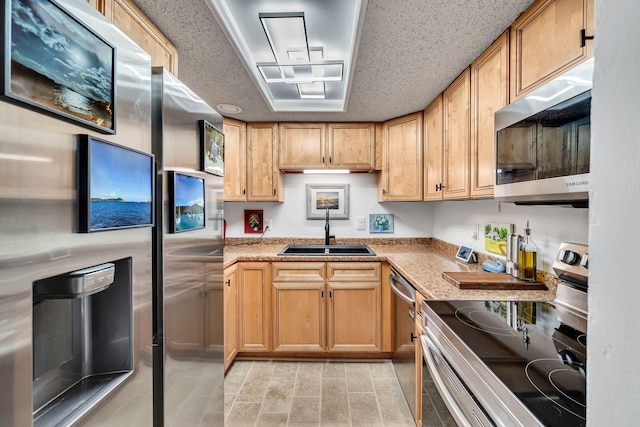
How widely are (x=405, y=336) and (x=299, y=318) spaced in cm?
97

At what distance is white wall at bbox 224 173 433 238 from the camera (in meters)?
3.12

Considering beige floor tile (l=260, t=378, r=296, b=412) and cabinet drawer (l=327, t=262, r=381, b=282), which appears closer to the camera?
beige floor tile (l=260, t=378, r=296, b=412)

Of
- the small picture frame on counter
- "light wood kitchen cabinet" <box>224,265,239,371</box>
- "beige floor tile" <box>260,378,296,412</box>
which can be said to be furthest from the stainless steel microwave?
"light wood kitchen cabinet" <box>224,265,239,371</box>

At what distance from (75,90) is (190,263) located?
2.32 ft

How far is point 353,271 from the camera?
254 cm

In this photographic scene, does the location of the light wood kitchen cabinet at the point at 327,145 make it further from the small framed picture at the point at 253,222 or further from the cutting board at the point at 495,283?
the cutting board at the point at 495,283

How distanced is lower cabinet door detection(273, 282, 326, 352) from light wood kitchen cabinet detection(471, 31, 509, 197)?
59.1 inches

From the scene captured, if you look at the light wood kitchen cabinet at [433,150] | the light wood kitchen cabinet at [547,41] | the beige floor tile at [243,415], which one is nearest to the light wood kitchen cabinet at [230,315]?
the beige floor tile at [243,415]

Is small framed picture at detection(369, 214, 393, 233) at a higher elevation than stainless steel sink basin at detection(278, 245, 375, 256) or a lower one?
higher

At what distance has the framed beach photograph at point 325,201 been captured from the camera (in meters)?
3.16

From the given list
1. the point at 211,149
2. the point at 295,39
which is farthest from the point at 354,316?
the point at 295,39

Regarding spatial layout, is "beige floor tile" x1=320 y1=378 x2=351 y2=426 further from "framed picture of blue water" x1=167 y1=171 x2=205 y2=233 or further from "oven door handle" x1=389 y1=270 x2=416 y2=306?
"framed picture of blue water" x1=167 y1=171 x2=205 y2=233

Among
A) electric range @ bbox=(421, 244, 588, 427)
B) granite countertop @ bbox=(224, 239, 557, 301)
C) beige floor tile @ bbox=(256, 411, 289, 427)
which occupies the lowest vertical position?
beige floor tile @ bbox=(256, 411, 289, 427)

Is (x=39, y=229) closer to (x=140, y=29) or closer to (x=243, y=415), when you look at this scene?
(x=140, y=29)
